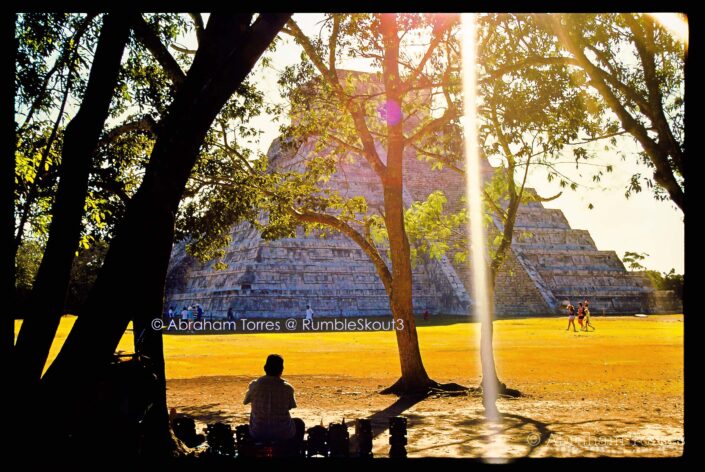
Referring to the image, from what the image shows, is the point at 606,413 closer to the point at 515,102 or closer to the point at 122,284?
the point at 515,102

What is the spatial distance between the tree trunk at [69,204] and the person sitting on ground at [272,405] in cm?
157

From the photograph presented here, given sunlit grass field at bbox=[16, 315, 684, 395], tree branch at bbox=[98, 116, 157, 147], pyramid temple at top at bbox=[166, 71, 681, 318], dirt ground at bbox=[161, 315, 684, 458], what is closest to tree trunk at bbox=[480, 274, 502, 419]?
dirt ground at bbox=[161, 315, 684, 458]

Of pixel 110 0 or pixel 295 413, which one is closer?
pixel 110 0

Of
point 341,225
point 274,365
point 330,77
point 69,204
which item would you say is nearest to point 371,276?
point 341,225

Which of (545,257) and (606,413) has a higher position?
(545,257)

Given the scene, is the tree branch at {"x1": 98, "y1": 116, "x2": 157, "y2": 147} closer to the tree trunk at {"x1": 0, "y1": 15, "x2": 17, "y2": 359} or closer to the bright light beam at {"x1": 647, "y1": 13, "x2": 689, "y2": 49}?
the tree trunk at {"x1": 0, "y1": 15, "x2": 17, "y2": 359}

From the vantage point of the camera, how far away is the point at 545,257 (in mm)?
49469

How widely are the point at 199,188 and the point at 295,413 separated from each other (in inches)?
142

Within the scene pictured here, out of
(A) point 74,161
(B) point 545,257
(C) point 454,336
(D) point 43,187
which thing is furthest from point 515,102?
(B) point 545,257

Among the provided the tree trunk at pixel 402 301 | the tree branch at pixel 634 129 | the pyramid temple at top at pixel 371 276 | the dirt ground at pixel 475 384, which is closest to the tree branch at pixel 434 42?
the tree trunk at pixel 402 301

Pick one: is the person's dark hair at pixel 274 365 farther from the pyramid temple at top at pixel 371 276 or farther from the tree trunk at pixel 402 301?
the pyramid temple at top at pixel 371 276

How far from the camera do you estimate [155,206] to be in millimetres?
5105

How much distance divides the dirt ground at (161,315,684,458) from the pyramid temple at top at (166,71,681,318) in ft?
54.5

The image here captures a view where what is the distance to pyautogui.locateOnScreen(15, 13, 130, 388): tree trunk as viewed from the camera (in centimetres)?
504
